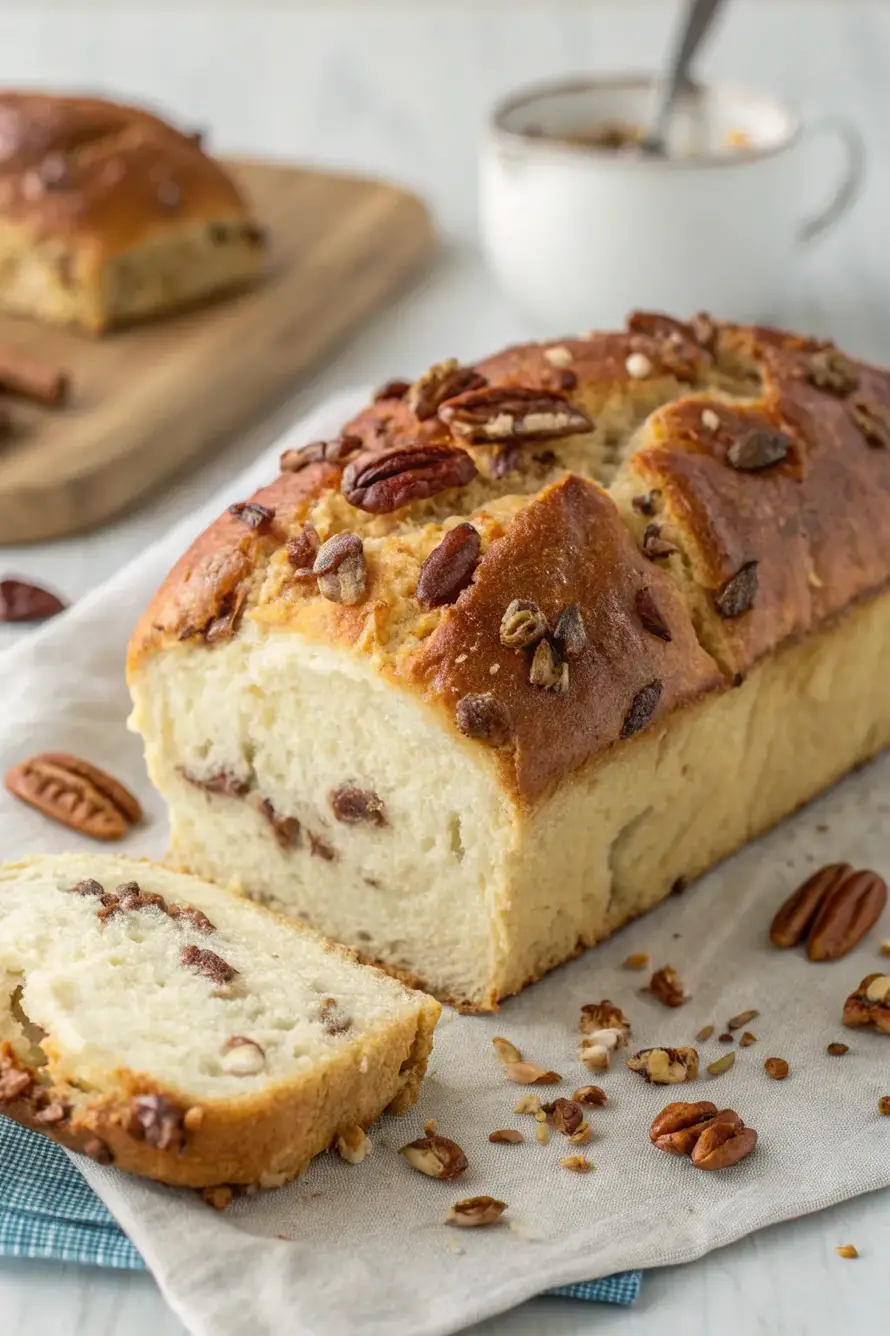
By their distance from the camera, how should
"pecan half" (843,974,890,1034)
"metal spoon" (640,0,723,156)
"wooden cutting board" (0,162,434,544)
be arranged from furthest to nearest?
"metal spoon" (640,0,723,156) < "wooden cutting board" (0,162,434,544) < "pecan half" (843,974,890,1034)

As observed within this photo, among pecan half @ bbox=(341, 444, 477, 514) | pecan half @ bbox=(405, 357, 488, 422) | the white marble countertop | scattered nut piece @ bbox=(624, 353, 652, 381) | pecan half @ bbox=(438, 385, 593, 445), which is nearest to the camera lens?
pecan half @ bbox=(341, 444, 477, 514)

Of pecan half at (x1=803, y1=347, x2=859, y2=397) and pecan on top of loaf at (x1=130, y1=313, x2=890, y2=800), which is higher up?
pecan half at (x1=803, y1=347, x2=859, y2=397)

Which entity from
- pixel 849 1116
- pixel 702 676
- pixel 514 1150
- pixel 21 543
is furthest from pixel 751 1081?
pixel 21 543

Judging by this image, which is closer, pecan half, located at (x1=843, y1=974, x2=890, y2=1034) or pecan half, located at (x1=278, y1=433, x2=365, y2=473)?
pecan half, located at (x1=843, y1=974, x2=890, y2=1034)

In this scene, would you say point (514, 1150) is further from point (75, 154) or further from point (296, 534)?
point (75, 154)

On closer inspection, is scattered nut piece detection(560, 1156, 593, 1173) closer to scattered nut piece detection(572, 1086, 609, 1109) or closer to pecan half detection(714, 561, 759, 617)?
scattered nut piece detection(572, 1086, 609, 1109)

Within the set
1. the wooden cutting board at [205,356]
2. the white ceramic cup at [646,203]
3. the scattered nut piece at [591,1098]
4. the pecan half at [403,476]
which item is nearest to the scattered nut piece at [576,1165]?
the scattered nut piece at [591,1098]

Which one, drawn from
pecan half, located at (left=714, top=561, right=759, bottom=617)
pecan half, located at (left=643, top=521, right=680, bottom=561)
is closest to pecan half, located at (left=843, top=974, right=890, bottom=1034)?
pecan half, located at (left=714, top=561, right=759, bottom=617)
